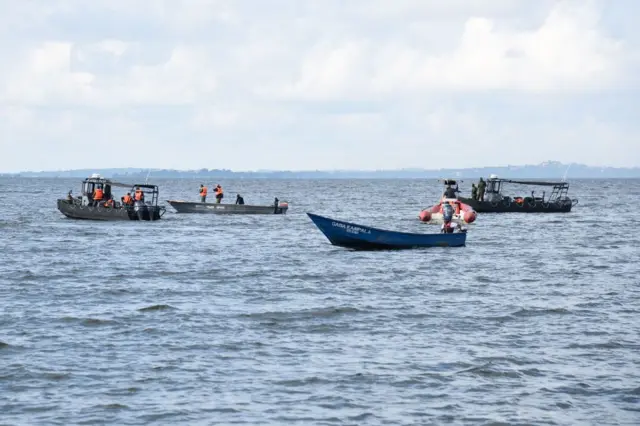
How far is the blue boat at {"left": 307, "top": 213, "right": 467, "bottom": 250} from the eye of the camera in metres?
42.3

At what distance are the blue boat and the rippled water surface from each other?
2.03 ft

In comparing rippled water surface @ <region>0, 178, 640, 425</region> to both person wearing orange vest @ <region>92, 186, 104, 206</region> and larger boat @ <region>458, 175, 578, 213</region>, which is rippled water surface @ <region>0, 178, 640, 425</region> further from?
larger boat @ <region>458, 175, 578, 213</region>

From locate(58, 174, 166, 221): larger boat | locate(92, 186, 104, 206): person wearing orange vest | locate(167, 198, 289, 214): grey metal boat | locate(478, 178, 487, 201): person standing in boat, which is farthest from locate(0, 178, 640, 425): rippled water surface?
locate(478, 178, 487, 201): person standing in boat

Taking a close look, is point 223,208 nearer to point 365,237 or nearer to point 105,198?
point 105,198

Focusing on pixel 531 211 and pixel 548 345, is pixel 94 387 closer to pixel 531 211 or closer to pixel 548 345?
pixel 548 345

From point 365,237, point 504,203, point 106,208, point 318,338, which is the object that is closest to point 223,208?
point 106,208

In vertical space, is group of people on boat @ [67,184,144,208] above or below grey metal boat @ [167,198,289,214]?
above

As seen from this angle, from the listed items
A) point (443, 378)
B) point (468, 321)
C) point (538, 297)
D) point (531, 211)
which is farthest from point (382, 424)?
point (531, 211)

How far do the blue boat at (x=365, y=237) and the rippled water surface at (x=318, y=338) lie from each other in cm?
62

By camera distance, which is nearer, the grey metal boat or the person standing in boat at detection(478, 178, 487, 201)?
the grey metal boat

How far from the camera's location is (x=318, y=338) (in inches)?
883

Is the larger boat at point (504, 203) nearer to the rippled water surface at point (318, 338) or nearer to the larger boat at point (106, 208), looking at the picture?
the larger boat at point (106, 208)

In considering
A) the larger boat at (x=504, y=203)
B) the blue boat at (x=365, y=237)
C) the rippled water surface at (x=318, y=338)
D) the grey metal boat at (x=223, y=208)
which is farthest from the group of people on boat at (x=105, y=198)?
the larger boat at (x=504, y=203)

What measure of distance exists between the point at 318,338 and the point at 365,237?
20367 millimetres
